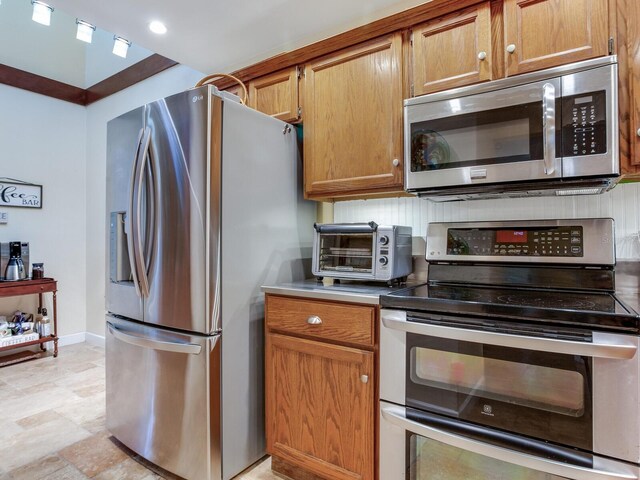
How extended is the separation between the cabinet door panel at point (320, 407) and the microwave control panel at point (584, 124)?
3.58 feet

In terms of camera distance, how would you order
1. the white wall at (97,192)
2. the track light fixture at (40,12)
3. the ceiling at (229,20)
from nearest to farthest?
the ceiling at (229,20) → the track light fixture at (40,12) → the white wall at (97,192)

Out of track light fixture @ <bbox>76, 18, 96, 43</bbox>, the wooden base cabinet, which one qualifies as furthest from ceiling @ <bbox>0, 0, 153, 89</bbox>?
the wooden base cabinet

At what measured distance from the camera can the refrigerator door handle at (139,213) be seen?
1.80 m

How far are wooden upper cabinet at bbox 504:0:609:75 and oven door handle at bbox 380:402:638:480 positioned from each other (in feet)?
4.55

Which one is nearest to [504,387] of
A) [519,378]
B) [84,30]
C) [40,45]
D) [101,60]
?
[519,378]

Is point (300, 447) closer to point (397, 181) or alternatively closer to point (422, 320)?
point (422, 320)

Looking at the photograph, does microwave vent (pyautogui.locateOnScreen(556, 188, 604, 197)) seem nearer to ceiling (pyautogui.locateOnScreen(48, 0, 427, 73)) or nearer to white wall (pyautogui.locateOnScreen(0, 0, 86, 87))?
ceiling (pyautogui.locateOnScreen(48, 0, 427, 73))

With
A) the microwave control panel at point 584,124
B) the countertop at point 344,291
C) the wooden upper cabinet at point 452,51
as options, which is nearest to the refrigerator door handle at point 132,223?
the countertop at point 344,291

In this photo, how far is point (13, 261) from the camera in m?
3.38

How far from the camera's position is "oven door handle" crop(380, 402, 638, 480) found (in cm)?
104

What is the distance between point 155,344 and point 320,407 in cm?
85

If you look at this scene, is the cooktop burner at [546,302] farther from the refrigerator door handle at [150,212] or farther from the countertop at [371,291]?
the refrigerator door handle at [150,212]

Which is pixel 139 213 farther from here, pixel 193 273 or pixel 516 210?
pixel 516 210

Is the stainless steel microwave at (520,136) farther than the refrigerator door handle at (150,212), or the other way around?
the refrigerator door handle at (150,212)
